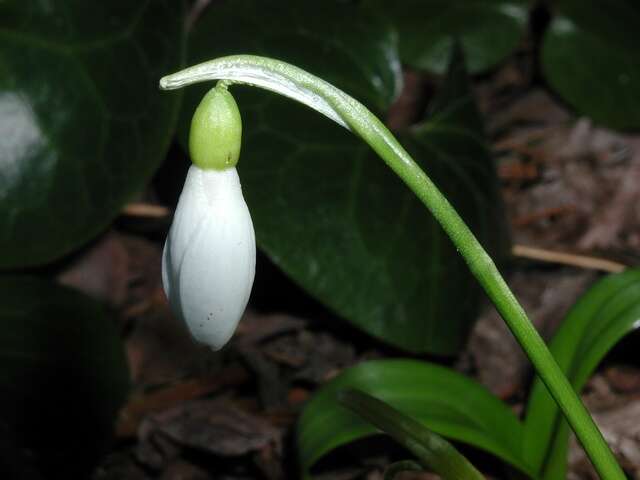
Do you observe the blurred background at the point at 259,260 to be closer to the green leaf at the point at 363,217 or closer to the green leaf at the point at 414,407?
the green leaf at the point at 363,217

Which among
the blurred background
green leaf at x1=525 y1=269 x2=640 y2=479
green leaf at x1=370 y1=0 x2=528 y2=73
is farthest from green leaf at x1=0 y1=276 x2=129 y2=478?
→ green leaf at x1=370 y1=0 x2=528 y2=73

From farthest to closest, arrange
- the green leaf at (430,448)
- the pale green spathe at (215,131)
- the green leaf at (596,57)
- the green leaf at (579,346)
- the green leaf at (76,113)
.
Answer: the green leaf at (596,57) → the green leaf at (76,113) → the green leaf at (579,346) → the green leaf at (430,448) → the pale green spathe at (215,131)

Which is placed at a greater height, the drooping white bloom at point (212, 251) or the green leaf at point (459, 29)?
the green leaf at point (459, 29)

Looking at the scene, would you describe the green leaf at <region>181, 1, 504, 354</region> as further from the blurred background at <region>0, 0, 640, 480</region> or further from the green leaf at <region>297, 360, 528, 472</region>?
the green leaf at <region>297, 360, 528, 472</region>

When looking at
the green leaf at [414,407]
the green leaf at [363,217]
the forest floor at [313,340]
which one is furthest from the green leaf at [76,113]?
the green leaf at [414,407]

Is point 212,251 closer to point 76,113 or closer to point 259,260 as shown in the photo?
point 76,113

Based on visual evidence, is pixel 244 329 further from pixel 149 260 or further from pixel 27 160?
pixel 27 160
